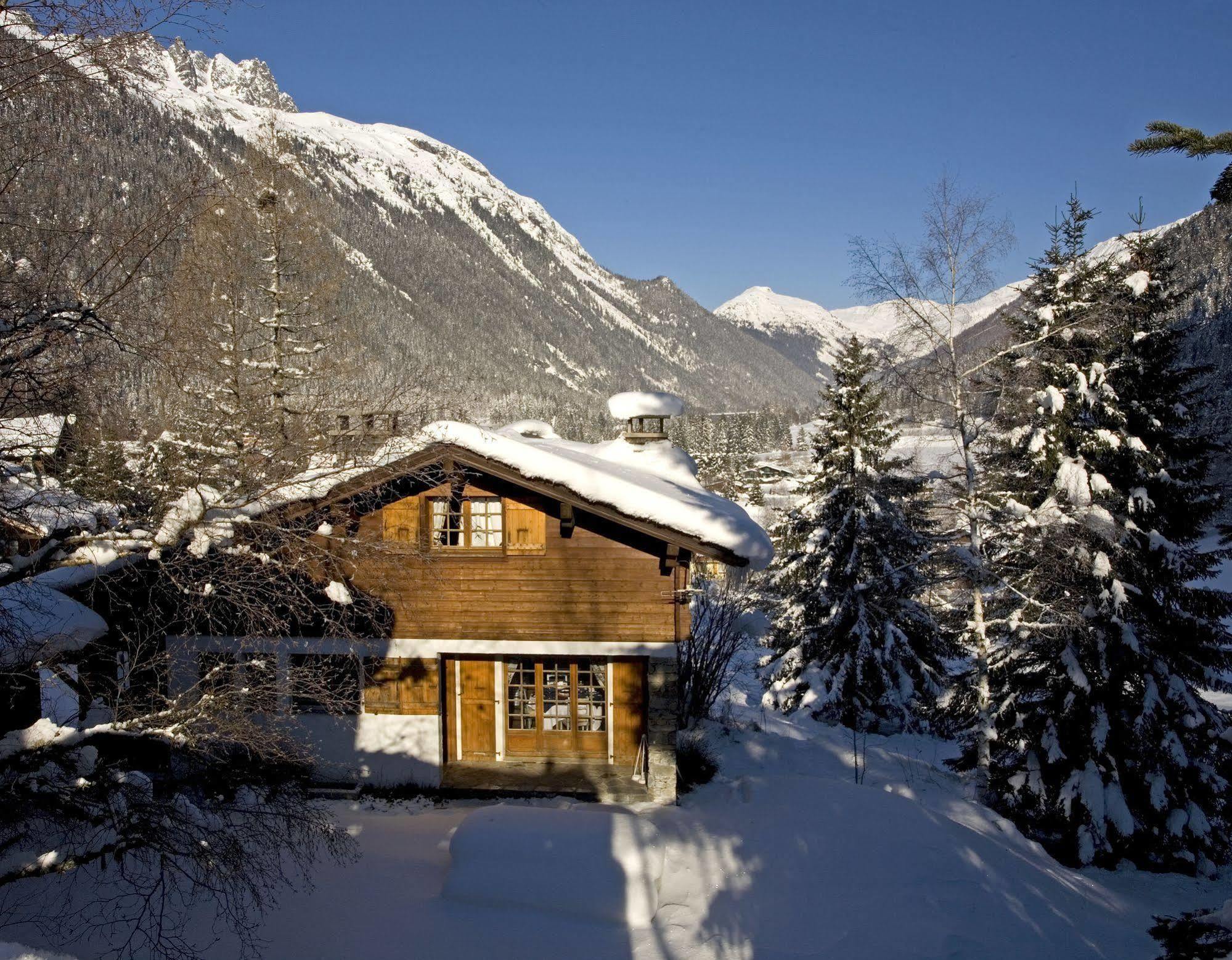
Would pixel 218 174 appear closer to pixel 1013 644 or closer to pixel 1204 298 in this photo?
pixel 1013 644

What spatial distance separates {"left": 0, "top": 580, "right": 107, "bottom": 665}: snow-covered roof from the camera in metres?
5.97

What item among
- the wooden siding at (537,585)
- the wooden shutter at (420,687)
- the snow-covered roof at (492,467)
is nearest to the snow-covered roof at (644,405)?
the snow-covered roof at (492,467)

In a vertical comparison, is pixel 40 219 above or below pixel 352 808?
above

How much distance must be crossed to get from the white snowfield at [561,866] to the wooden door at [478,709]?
11.2ft

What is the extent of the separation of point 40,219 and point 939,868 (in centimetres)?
1142

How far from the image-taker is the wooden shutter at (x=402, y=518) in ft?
40.6

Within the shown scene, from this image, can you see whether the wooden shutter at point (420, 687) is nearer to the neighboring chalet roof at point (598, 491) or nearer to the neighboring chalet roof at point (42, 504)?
the neighboring chalet roof at point (598, 491)

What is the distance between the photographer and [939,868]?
376 inches

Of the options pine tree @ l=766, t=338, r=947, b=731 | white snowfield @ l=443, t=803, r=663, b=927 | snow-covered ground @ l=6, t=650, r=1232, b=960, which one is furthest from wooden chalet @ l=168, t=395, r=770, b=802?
pine tree @ l=766, t=338, r=947, b=731

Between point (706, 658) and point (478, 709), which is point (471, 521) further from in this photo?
point (706, 658)

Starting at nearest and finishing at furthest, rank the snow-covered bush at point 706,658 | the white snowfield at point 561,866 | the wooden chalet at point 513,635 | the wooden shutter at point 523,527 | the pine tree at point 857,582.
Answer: the white snowfield at point 561,866
the wooden chalet at point 513,635
the wooden shutter at point 523,527
the snow-covered bush at point 706,658
the pine tree at point 857,582

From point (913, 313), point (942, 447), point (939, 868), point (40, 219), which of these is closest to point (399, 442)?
point (40, 219)

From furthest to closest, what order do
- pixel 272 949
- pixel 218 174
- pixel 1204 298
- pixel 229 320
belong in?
pixel 1204 298 < pixel 229 320 < pixel 272 949 < pixel 218 174

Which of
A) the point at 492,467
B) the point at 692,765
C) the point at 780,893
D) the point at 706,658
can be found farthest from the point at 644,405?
the point at 780,893
